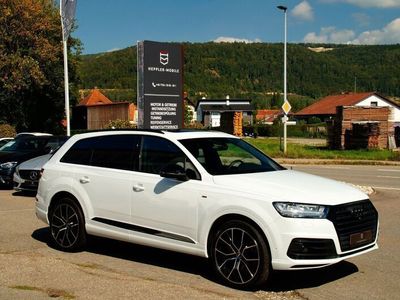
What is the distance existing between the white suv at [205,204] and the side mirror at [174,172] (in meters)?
0.01

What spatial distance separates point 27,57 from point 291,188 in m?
40.4

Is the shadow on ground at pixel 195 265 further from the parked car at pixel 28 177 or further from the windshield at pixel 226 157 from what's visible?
the parked car at pixel 28 177

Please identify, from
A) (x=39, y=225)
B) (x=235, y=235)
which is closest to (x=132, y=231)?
(x=235, y=235)

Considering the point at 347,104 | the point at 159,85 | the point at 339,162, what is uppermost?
the point at 347,104

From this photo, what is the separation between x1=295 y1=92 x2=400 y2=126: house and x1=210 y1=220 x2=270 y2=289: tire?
7434cm

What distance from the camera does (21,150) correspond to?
1614cm

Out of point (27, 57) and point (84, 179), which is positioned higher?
point (27, 57)

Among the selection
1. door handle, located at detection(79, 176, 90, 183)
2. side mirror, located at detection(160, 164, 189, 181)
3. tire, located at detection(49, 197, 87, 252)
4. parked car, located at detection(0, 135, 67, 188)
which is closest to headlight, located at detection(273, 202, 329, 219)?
side mirror, located at detection(160, 164, 189, 181)

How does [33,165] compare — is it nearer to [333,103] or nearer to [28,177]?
[28,177]

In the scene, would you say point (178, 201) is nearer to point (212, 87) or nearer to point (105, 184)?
point (105, 184)

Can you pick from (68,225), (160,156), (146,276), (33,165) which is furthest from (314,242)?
(33,165)

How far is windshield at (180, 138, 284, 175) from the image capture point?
6.69 meters

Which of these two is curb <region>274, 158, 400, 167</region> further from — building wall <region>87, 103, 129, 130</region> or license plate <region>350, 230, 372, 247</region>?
building wall <region>87, 103, 129, 130</region>

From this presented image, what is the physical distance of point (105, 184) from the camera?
286 inches
